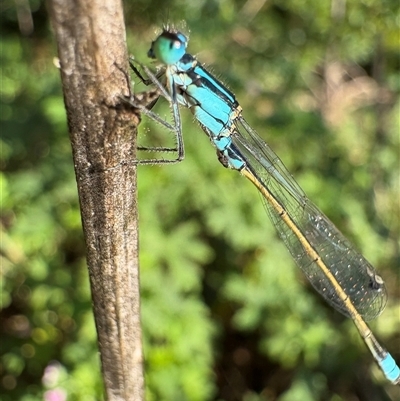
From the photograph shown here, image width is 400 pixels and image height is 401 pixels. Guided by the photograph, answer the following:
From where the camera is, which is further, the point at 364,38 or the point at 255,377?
the point at 364,38

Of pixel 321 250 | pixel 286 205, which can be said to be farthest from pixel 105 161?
pixel 321 250

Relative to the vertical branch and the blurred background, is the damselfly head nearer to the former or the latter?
the vertical branch

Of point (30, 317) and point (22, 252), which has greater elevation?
point (22, 252)

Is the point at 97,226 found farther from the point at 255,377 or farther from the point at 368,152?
the point at 368,152

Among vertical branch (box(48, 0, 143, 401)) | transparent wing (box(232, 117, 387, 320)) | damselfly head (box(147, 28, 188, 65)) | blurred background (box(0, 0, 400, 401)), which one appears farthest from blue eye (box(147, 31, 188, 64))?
blurred background (box(0, 0, 400, 401))

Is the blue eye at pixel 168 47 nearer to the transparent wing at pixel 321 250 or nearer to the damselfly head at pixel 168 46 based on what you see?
the damselfly head at pixel 168 46

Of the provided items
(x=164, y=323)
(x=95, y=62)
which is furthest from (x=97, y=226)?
(x=164, y=323)

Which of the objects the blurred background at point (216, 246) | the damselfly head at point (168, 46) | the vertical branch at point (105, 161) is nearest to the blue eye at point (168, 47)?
the damselfly head at point (168, 46)
